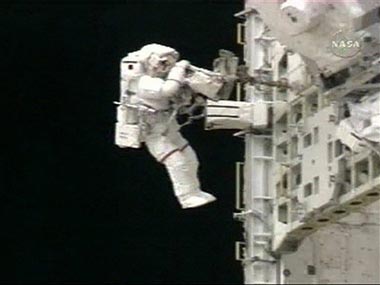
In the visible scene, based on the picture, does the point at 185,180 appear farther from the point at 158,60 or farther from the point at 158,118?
the point at 158,60

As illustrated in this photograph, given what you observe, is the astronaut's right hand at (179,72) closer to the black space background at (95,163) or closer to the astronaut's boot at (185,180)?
the astronaut's boot at (185,180)

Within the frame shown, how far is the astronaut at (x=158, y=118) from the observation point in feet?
10.9

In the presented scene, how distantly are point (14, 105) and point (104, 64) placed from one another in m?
0.42

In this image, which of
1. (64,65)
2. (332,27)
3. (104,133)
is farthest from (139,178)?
(332,27)

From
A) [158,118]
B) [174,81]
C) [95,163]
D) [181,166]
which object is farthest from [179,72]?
[95,163]

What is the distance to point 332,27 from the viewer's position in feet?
10.1

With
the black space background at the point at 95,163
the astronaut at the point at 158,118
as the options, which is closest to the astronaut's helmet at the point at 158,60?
the astronaut at the point at 158,118

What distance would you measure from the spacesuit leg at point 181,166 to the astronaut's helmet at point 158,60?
18 cm

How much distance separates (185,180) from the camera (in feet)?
10.9

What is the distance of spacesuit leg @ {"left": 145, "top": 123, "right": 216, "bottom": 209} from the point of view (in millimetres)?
3322

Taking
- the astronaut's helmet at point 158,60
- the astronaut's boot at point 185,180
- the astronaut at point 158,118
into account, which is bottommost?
the astronaut's boot at point 185,180

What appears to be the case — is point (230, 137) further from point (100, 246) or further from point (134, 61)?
point (134, 61)

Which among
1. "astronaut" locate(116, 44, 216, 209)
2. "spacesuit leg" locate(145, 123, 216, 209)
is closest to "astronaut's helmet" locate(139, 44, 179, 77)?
"astronaut" locate(116, 44, 216, 209)

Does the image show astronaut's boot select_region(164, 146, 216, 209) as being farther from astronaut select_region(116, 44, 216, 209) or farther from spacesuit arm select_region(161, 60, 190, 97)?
spacesuit arm select_region(161, 60, 190, 97)
